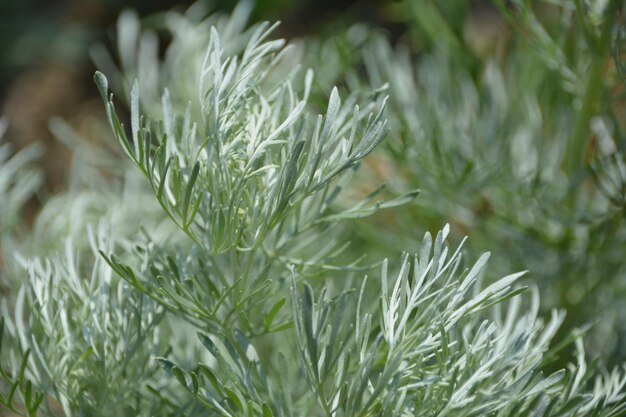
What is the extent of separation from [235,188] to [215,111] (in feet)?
0.08

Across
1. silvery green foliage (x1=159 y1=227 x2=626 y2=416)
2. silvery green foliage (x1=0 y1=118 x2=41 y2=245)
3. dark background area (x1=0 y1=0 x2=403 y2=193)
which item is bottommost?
silvery green foliage (x1=159 y1=227 x2=626 y2=416)

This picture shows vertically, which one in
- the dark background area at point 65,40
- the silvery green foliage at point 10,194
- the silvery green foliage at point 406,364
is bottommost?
the silvery green foliage at point 406,364

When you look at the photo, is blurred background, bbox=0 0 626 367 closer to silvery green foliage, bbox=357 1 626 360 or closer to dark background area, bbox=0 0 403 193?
silvery green foliage, bbox=357 1 626 360

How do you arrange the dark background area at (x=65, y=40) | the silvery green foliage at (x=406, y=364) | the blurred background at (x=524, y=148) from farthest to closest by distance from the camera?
the dark background area at (x=65, y=40)
the blurred background at (x=524, y=148)
the silvery green foliage at (x=406, y=364)

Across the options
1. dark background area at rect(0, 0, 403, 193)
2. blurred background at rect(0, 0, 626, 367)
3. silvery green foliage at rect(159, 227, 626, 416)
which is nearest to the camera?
silvery green foliage at rect(159, 227, 626, 416)

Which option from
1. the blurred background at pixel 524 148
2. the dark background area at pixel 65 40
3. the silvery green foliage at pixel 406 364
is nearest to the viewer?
the silvery green foliage at pixel 406 364

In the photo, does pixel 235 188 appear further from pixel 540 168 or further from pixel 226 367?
pixel 540 168

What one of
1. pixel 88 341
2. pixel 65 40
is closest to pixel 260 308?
pixel 88 341

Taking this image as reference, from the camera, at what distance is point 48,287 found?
32 cm

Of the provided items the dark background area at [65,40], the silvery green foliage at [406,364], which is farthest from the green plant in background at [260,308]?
the dark background area at [65,40]

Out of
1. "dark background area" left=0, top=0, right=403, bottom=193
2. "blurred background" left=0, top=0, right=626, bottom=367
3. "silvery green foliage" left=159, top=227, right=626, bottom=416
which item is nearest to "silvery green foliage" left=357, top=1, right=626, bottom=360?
"blurred background" left=0, top=0, right=626, bottom=367

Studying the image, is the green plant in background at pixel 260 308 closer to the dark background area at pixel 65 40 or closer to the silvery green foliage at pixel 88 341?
the silvery green foliage at pixel 88 341

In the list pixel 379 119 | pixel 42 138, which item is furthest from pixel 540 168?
pixel 42 138

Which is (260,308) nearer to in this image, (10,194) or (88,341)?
(88,341)
